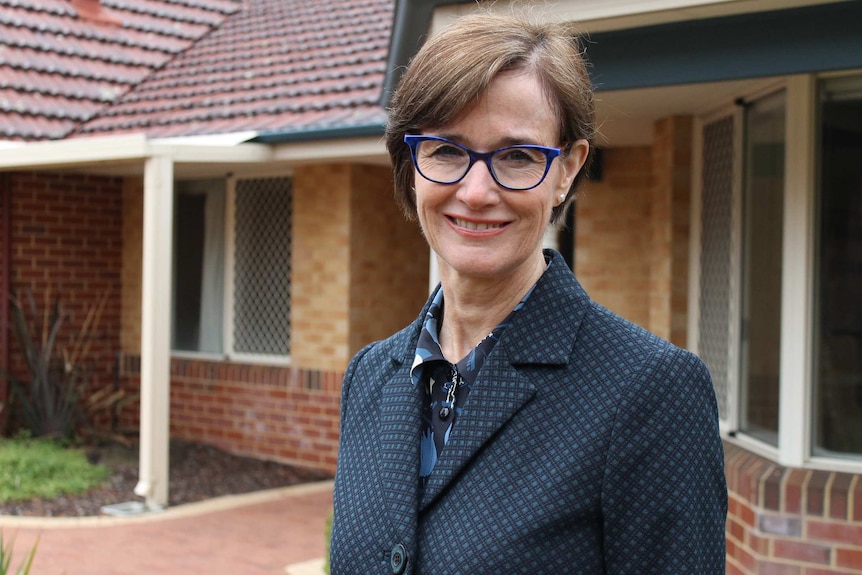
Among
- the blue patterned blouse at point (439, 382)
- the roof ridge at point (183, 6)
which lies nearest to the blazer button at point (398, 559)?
the blue patterned blouse at point (439, 382)

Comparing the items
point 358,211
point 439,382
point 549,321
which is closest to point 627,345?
point 549,321

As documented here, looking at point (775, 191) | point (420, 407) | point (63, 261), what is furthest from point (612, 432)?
point (63, 261)

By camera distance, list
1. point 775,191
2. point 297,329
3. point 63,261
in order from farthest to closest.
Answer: point 63,261 → point 297,329 → point 775,191

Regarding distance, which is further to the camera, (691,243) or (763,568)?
(691,243)

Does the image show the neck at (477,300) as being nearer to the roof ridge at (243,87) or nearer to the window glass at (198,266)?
the roof ridge at (243,87)

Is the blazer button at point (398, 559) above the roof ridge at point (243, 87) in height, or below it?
below

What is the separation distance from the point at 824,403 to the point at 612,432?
3.50 m

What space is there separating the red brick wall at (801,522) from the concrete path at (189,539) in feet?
8.68

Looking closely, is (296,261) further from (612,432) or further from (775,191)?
(612,432)

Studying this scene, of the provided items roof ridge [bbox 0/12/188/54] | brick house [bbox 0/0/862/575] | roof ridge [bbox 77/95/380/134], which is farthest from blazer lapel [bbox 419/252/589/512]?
roof ridge [bbox 0/12/188/54]

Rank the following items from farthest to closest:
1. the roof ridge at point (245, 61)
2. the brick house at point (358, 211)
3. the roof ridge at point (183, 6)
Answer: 1. the roof ridge at point (183, 6)
2. the roof ridge at point (245, 61)
3. the brick house at point (358, 211)

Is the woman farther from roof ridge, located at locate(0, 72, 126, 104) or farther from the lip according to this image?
roof ridge, located at locate(0, 72, 126, 104)

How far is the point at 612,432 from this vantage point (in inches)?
60.7

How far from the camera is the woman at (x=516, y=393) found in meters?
1.52
